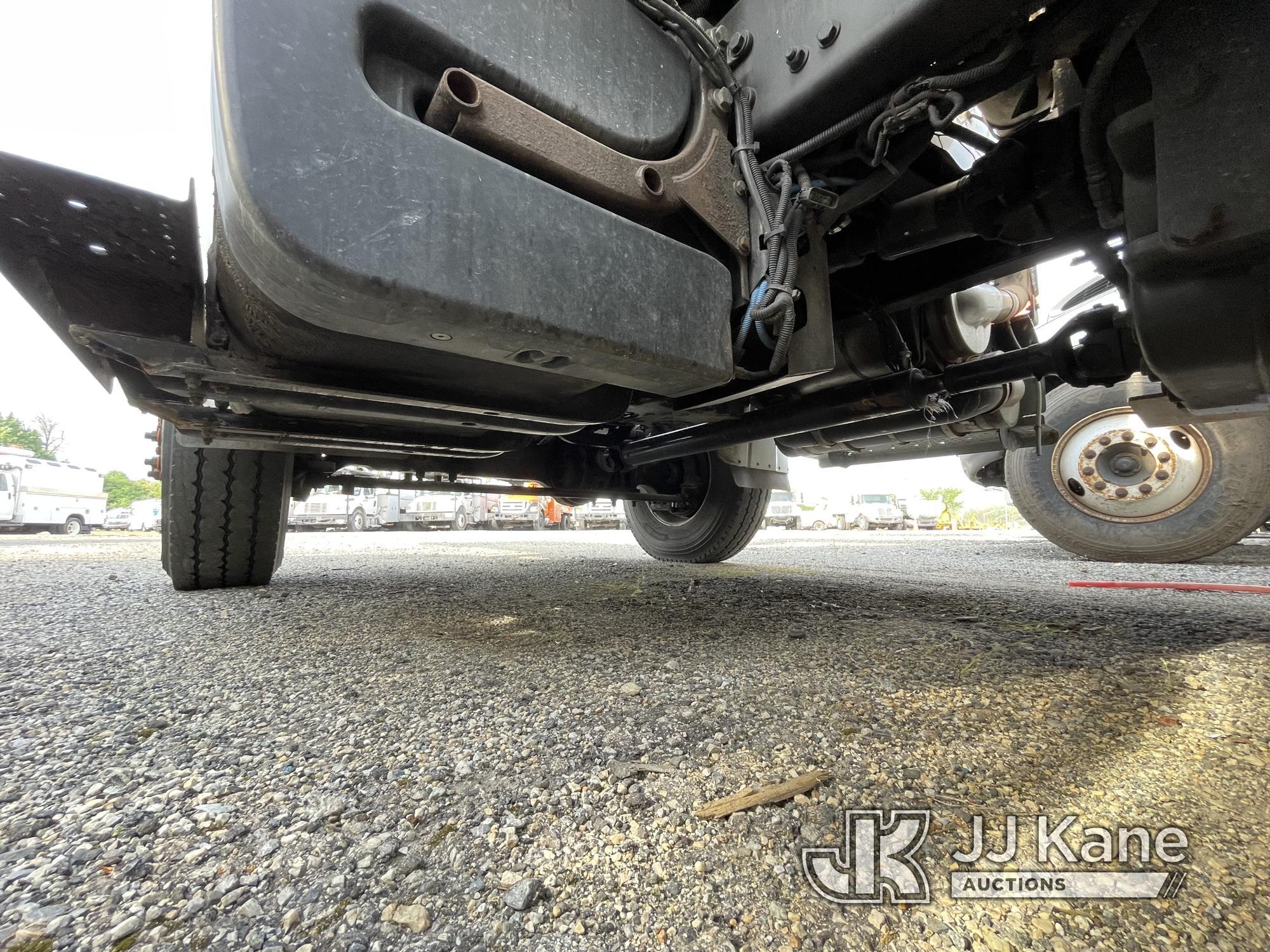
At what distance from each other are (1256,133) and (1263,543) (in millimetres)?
6728

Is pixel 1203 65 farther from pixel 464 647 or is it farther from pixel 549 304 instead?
pixel 464 647

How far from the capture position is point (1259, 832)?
633mm

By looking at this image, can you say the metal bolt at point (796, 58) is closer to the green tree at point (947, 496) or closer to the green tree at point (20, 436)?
the green tree at point (947, 496)

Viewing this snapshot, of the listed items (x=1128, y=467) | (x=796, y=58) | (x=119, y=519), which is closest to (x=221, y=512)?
(x=796, y=58)

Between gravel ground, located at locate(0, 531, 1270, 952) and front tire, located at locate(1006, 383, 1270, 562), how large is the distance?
5.18ft

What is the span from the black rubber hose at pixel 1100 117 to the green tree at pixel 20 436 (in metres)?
40.0

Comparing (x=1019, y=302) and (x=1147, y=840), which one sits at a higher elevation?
(x=1019, y=302)

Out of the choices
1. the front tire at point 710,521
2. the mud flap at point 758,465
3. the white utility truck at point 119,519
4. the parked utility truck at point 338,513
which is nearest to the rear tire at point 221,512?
the mud flap at point 758,465

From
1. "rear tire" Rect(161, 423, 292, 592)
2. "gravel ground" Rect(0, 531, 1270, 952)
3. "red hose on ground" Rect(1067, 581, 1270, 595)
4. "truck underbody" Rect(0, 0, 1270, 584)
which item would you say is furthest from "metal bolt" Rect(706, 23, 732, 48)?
"red hose on ground" Rect(1067, 581, 1270, 595)

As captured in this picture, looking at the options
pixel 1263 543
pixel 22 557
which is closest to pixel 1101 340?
pixel 1263 543

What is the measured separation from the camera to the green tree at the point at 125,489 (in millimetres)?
33312

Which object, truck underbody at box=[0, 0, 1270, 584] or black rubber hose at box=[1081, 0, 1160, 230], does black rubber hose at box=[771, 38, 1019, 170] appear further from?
black rubber hose at box=[1081, 0, 1160, 230]

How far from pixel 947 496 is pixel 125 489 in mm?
46045

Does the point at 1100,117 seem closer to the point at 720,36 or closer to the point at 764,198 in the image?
the point at 764,198
